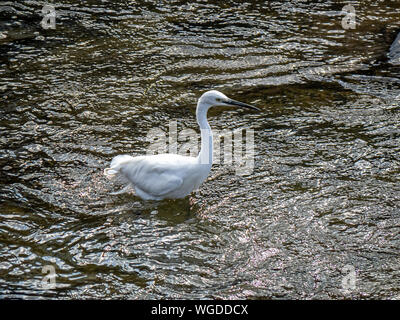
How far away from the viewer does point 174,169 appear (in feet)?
19.0

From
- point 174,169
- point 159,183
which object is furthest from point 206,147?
point 159,183

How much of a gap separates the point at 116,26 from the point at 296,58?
10.1ft

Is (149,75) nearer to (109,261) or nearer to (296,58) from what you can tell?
(296,58)

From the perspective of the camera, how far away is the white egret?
5.71 metres

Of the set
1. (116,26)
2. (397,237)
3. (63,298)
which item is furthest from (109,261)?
(116,26)

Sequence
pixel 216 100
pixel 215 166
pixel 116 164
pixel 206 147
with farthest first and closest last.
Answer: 1. pixel 215 166
2. pixel 116 164
3. pixel 216 100
4. pixel 206 147

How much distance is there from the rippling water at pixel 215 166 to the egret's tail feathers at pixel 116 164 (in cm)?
10

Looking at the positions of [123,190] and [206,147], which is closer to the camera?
[206,147]

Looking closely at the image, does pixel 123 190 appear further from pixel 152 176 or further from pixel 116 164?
pixel 152 176

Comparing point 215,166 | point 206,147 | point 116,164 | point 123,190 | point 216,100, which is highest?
point 216,100

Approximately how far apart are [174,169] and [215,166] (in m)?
0.84

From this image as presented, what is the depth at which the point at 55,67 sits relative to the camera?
8.52 meters

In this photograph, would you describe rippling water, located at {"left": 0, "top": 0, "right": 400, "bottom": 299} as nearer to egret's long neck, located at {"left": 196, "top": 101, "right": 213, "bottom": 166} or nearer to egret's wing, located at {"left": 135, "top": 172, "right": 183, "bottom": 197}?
egret's wing, located at {"left": 135, "top": 172, "right": 183, "bottom": 197}

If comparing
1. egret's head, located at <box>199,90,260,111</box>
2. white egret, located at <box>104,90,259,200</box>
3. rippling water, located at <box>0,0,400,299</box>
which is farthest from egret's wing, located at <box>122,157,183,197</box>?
egret's head, located at <box>199,90,260,111</box>
